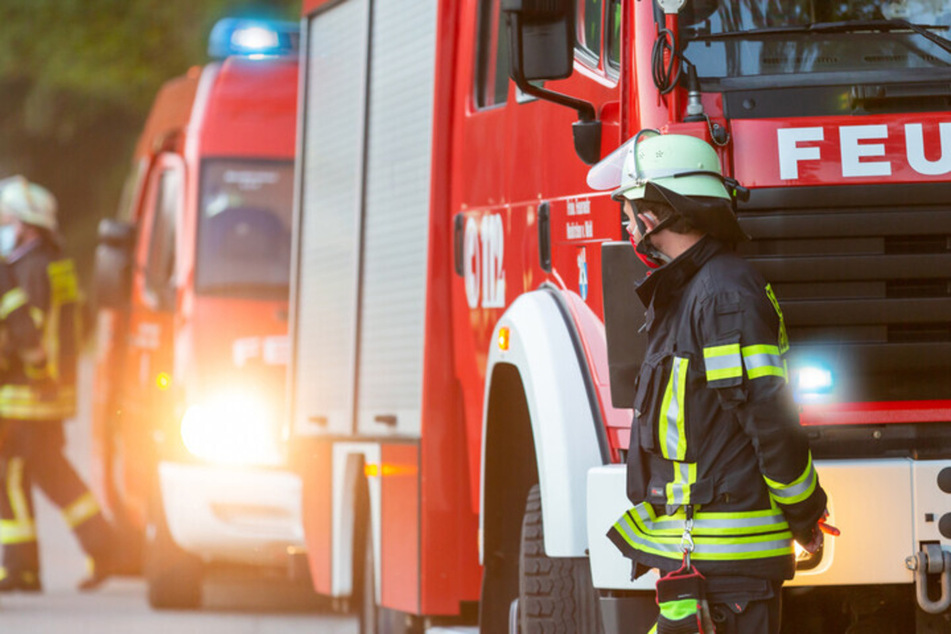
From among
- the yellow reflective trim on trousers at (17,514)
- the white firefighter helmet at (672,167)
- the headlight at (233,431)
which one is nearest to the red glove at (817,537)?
the white firefighter helmet at (672,167)

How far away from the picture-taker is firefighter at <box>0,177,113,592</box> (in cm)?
1122

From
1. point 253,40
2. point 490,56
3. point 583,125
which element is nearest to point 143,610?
point 253,40

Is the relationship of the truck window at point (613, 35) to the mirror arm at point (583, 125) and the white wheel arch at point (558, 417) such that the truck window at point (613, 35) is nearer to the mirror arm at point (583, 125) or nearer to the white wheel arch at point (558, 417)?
the mirror arm at point (583, 125)

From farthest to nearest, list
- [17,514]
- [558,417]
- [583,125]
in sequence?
[17,514]
[583,125]
[558,417]

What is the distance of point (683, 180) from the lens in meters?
4.59

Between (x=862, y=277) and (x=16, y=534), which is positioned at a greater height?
(x=862, y=277)

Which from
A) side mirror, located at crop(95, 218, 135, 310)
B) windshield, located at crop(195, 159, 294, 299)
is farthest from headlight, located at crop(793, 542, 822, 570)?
side mirror, located at crop(95, 218, 135, 310)

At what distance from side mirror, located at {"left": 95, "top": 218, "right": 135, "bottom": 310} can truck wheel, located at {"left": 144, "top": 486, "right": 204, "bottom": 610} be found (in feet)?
4.55

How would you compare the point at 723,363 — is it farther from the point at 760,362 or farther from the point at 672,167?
the point at 672,167

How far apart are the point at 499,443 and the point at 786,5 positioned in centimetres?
168

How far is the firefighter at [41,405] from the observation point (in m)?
11.2

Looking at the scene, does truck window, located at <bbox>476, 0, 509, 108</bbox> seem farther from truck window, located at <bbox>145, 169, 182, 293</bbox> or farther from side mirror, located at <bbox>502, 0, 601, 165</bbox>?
truck window, located at <bbox>145, 169, 182, 293</bbox>

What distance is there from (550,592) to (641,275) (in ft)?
3.58

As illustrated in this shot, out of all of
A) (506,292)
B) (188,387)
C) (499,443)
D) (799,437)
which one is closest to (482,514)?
(499,443)
